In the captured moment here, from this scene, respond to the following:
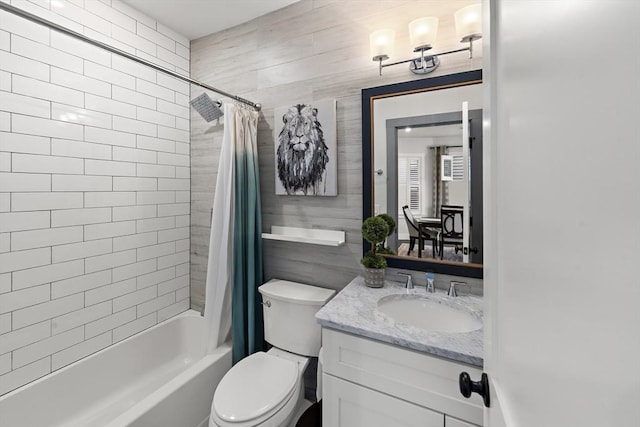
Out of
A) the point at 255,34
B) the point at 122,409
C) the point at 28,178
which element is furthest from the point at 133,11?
the point at 122,409

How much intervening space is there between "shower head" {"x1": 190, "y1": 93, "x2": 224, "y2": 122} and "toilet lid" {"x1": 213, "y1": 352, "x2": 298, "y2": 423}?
1626 mm

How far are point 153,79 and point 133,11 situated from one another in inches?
16.7

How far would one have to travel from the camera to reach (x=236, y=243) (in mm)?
1830

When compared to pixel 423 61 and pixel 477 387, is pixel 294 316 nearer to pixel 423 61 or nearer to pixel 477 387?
pixel 477 387

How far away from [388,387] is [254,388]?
2.22 ft

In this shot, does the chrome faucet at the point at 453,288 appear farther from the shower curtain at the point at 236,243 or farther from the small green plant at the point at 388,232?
the shower curtain at the point at 236,243


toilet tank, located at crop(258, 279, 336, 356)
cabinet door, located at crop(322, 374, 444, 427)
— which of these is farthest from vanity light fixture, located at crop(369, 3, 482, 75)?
cabinet door, located at crop(322, 374, 444, 427)

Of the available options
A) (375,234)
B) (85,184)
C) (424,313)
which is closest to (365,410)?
(424,313)

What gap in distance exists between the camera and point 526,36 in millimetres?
406

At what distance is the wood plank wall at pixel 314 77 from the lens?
5.13 feet

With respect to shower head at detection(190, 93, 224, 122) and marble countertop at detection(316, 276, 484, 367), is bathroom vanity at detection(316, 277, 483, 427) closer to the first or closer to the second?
marble countertop at detection(316, 276, 484, 367)

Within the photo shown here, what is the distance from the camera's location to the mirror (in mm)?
1400

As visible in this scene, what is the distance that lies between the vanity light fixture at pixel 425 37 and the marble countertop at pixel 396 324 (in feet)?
3.85

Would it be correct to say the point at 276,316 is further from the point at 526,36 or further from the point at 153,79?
the point at 153,79
